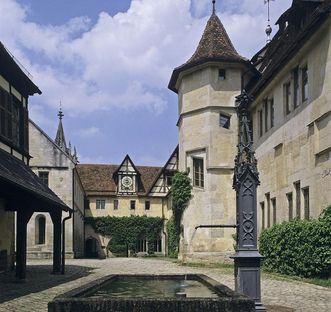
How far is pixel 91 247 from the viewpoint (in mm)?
53594

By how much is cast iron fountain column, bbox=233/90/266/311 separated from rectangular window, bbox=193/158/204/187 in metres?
21.4

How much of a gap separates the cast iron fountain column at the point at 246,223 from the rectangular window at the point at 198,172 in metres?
21.4

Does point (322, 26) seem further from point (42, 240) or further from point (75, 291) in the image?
point (42, 240)

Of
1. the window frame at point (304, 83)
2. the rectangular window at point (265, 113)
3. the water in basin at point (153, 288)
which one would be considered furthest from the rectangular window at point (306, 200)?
the water in basin at point (153, 288)

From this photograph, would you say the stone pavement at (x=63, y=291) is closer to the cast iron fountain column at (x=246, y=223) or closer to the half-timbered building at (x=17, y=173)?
the half-timbered building at (x=17, y=173)

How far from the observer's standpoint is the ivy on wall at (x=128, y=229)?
5300 cm

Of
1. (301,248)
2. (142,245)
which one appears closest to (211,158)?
(301,248)

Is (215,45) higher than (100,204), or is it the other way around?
(215,45)

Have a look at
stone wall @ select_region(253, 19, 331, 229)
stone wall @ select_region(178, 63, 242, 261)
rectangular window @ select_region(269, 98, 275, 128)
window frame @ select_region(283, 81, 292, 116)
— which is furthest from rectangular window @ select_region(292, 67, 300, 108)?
stone wall @ select_region(178, 63, 242, 261)

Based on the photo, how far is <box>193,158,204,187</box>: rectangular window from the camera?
30.6m

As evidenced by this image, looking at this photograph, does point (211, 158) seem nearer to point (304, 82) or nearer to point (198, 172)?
point (198, 172)

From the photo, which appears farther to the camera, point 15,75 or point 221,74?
point 221,74

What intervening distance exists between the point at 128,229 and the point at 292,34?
32077 millimetres

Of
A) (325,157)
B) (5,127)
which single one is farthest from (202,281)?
(5,127)
